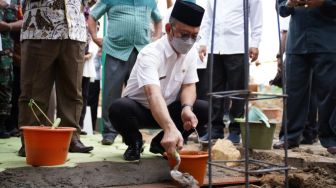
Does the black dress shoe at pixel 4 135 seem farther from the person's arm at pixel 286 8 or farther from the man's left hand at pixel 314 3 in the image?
the man's left hand at pixel 314 3

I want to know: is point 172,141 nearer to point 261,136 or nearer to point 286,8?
point 261,136

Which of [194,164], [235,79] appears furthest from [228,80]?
[194,164]

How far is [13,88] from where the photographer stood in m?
4.19

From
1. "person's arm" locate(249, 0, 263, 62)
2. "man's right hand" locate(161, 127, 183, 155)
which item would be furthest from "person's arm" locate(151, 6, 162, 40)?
"man's right hand" locate(161, 127, 183, 155)

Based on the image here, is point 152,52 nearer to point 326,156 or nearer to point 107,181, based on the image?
point 107,181

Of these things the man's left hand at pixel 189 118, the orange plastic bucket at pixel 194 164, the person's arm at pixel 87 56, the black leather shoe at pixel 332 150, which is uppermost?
the person's arm at pixel 87 56

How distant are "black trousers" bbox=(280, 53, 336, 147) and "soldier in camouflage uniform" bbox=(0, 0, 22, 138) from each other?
247cm

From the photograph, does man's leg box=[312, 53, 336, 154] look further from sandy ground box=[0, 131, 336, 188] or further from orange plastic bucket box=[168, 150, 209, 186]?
orange plastic bucket box=[168, 150, 209, 186]

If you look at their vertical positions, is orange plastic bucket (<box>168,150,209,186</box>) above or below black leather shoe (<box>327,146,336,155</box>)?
above

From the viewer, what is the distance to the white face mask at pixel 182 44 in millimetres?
2482

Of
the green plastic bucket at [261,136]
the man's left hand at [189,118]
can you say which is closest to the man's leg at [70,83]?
the man's left hand at [189,118]

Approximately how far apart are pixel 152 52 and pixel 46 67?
30.2 inches

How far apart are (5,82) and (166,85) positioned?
5.83 ft

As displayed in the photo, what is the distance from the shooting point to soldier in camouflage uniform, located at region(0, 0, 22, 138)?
12.1 ft
